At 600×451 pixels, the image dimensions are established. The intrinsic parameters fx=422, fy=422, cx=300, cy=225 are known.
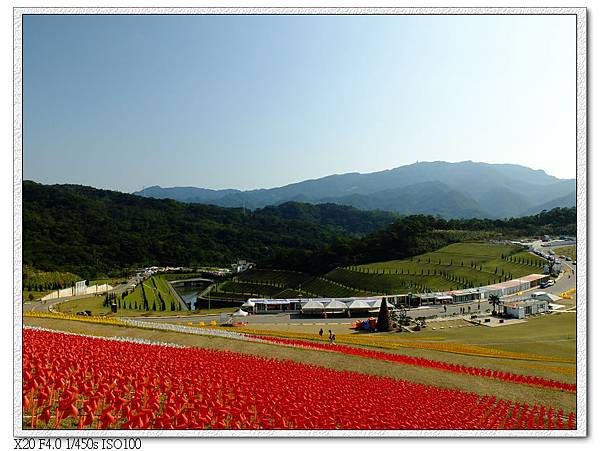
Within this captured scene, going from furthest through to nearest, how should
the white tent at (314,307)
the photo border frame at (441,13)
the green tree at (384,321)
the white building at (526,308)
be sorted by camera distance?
1. the white tent at (314,307)
2. the green tree at (384,321)
3. the white building at (526,308)
4. the photo border frame at (441,13)

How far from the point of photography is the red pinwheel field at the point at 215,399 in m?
6.08

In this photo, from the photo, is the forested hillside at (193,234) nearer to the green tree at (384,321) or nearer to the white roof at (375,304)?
the green tree at (384,321)

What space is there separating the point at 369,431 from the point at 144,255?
5005cm

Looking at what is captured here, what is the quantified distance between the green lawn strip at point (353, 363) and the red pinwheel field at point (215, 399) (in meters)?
0.52

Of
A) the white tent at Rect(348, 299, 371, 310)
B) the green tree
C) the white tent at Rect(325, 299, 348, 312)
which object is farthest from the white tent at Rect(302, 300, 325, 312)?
the green tree

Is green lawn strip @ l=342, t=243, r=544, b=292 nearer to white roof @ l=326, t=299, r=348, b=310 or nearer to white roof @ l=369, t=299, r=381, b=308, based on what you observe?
white roof @ l=369, t=299, r=381, b=308

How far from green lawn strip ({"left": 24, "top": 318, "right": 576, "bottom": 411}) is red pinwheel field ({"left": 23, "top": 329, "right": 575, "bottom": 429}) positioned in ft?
1.72

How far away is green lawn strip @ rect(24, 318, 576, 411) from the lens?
27.6 ft

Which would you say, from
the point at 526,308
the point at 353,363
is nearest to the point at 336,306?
the point at 526,308

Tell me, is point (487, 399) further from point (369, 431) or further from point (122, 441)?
point (122, 441)

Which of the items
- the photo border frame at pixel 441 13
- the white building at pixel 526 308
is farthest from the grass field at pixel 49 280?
the white building at pixel 526 308

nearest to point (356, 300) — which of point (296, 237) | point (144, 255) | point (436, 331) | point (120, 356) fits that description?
point (436, 331)

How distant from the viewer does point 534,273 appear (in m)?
29.3

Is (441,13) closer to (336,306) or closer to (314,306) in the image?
(336,306)
